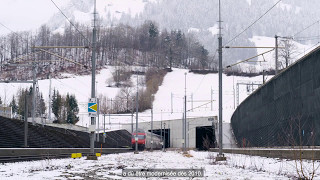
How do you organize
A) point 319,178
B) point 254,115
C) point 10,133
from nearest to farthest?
1. point 319,178
2. point 10,133
3. point 254,115

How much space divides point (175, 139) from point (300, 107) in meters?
78.0

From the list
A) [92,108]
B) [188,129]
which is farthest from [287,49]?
[92,108]

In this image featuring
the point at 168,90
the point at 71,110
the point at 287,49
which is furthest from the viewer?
the point at 168,90

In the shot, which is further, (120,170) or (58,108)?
(58,108)

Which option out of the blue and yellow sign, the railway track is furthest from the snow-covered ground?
the blue and yellow sign

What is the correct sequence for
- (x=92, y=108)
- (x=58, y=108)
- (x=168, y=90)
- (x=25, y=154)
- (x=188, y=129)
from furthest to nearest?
(x=168, y=90)
(x=58, y=108)
(x=188, y=129)
(x=92, y=108)
(x=25, y=154)

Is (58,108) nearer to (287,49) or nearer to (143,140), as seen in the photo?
(143,140)

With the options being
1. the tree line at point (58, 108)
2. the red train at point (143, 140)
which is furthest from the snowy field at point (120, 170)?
the tree line at point (58, 108)

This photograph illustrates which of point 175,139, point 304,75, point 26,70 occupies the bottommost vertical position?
point 175,139

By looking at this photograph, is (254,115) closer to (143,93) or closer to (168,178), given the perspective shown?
→ (168,178)

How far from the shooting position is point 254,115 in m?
42.5

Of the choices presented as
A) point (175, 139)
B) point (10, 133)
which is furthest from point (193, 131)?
point (10, 133)

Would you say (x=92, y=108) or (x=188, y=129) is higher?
(x=92, y=108)

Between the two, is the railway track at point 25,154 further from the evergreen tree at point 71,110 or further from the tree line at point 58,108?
the evergreen tree at point 71,110
